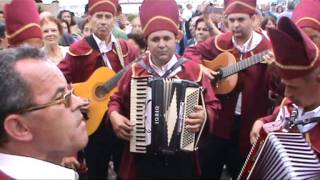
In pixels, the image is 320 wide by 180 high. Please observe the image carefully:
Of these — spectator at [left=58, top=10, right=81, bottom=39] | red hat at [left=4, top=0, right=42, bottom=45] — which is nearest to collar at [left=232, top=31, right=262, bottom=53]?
red hat at [left=4, top=0, right=42, bottom=45]

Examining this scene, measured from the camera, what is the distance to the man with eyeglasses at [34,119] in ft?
5.44

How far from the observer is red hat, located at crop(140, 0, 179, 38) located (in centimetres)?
379

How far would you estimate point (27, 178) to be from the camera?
163 cm

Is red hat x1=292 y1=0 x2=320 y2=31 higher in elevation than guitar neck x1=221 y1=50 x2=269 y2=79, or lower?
higher

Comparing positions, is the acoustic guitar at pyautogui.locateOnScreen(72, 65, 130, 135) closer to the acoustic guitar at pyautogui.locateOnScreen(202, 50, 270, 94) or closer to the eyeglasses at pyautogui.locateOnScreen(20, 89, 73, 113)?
the acoustic guitar at pyautogui.locateOnScreen(202, 50, 270, 94)

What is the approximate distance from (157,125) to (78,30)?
19.8 feet

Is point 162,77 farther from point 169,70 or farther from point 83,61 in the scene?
point 83,61

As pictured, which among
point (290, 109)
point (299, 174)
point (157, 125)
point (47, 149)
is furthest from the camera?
point (157, 125)

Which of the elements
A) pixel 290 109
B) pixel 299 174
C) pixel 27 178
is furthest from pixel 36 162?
pixel 290 109

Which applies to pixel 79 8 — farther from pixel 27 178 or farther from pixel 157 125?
pixel 27 178

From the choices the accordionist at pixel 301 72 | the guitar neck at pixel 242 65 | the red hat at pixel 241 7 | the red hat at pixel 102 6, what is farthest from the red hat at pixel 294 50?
the red hat at pixel 102 6

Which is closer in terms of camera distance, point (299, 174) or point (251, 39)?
point (299, 174)

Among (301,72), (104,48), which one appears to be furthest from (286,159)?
(104,48)

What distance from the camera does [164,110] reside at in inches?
134
